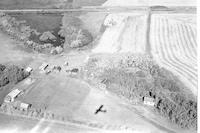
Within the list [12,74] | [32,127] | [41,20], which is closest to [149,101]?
[32,127]

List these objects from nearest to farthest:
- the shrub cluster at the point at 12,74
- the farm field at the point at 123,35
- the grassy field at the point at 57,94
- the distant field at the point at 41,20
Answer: the grassy field at the point at 57,94
the shrub cluster at the point at 12,74
the farm field at the point at 123,35
the distant field at the point at 41,20

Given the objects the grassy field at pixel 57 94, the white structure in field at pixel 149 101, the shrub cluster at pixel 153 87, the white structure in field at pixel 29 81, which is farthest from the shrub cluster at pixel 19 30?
the white structure in field at pixel 149 101

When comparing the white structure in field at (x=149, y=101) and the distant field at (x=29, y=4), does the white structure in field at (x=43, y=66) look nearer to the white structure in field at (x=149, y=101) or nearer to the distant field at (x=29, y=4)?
the white structure in field at (x=149, y=101)

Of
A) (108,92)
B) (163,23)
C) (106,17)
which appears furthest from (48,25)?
(108,92)

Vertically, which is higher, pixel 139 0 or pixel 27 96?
pixel 139 0

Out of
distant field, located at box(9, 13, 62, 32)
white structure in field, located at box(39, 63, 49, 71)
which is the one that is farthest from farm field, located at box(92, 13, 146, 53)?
distant field, located at box(9, 13, 62, 32)

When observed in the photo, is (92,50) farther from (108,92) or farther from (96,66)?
(108,92)
